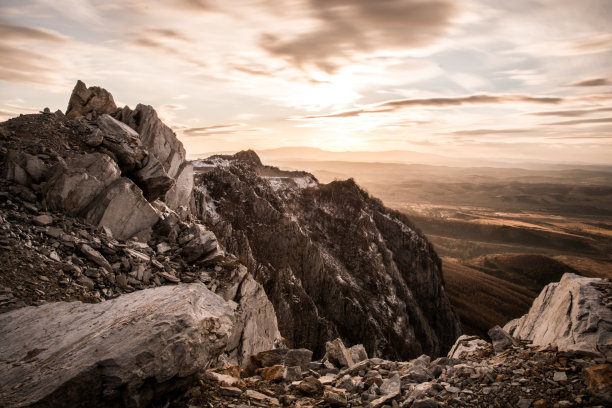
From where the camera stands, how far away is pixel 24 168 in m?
14.2

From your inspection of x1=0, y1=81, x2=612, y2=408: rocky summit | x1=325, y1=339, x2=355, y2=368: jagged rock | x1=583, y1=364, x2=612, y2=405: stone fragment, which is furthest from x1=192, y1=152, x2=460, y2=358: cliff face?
x1=583, y1=364, x2=612, y2=405: stone fragment

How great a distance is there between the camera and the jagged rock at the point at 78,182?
13.8 meters

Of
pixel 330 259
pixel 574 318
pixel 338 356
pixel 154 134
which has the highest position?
pixel 154 134

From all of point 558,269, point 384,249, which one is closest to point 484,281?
point 558,269

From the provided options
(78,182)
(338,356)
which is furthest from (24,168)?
(338,356)

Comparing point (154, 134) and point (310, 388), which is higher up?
point (154, 134)

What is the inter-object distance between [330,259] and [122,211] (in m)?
36.0

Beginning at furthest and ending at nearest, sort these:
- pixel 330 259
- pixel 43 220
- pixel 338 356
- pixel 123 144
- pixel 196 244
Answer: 1. pixel 330 259
2. pixel 123 144
3. pixel 196 244
4. pixel 338 356
5. pixel 43 220

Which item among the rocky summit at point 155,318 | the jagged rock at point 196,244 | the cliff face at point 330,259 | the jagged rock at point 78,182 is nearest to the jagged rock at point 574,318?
the rocky summit at point 155,318

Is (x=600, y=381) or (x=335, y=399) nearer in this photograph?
(x=600, y=381)

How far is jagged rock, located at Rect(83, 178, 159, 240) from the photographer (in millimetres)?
14312

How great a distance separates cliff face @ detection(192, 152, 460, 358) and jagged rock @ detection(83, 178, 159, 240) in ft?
60.3

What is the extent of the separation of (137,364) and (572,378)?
11.0 metres

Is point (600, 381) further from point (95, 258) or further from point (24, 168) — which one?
point (24, 168)
